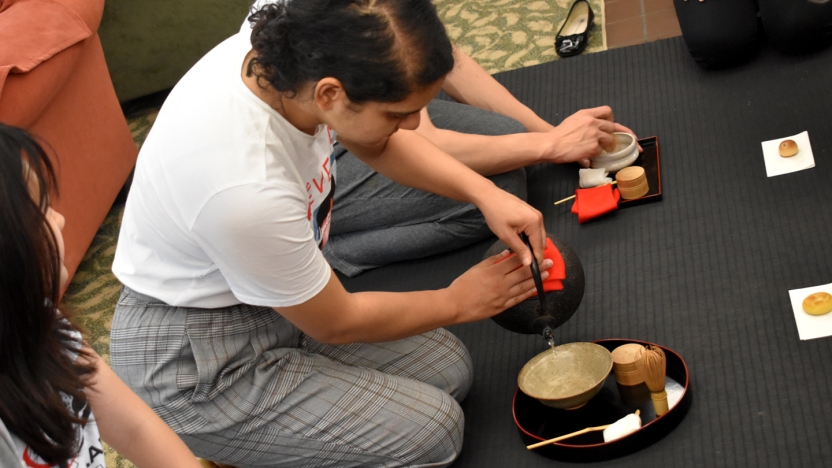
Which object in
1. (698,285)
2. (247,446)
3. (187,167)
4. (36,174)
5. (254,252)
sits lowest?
(698,285)

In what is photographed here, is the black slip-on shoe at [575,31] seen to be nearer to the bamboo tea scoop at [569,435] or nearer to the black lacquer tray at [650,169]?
the black lacquer tray at [650,169]

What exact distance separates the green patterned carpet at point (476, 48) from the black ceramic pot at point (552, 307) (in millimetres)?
1181

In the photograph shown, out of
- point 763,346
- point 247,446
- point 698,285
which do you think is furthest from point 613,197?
point 247,446

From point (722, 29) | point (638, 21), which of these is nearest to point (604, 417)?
point (722, 29)

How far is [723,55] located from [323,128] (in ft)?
4.41

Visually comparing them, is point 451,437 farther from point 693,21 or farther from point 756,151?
point 693,21

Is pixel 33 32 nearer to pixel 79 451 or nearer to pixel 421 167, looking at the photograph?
pixel 421 167

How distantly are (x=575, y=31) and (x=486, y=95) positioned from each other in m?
0.77

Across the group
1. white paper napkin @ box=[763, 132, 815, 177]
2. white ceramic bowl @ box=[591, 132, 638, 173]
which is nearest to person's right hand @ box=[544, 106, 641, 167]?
white ceramic bowl @ box=[591, 132, 638, 173]

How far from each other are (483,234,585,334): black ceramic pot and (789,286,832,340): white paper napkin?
1.28 feet

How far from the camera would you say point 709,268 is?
1696 millimetres

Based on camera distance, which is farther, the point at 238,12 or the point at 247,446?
the point at 238,12

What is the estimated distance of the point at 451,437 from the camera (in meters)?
1.48

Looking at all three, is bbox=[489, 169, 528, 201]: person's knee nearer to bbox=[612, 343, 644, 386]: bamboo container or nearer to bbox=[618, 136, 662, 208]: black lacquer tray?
bbox=[618, 136, 662, 208]: black lacquer tray
